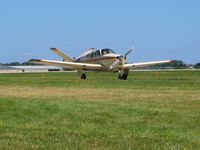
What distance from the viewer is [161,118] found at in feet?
45.7

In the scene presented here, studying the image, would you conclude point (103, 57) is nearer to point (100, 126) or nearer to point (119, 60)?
point (119, 60)

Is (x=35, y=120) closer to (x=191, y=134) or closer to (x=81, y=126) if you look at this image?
(x=81, y=126)

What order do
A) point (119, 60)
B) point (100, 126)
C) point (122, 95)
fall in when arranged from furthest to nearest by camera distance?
point (119, 60)
point (122, 95)
point (100, 126)

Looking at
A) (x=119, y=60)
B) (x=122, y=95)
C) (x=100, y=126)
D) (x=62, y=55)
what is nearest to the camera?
(x=100, y=126)

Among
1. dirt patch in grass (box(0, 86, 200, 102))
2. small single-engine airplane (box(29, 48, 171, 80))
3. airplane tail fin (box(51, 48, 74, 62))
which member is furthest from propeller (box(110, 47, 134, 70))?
dirt patch in grass (box(0, 86, 200, 102))

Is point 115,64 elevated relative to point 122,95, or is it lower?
elevated

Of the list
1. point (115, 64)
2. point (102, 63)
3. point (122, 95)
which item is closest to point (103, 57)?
point (102, 63)

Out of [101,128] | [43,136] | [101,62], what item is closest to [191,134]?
[101,128]

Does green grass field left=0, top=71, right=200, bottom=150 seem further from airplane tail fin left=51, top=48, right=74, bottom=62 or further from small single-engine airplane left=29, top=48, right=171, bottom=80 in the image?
airplane tail fin left=51, top=48, right=74, bottom=62

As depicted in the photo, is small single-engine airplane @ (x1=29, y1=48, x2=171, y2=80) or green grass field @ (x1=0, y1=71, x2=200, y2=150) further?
small single-engine airplane @ (x1=29, y1=48, x2=171, y2=80)

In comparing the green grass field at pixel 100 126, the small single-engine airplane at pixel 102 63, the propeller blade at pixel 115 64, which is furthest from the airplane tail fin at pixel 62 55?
the green grass field at pixel 100 126

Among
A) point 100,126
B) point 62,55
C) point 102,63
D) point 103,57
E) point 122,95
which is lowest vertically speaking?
point 100,126

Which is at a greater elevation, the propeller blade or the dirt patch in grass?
the propeller blade

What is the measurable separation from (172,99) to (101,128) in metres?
8.02
